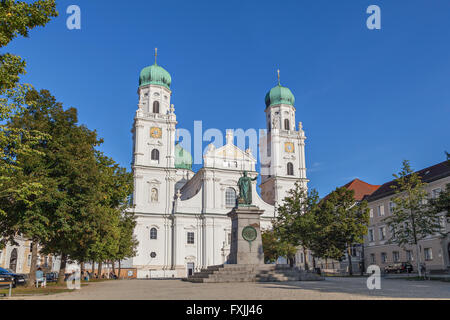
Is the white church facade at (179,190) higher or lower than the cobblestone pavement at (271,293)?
higher

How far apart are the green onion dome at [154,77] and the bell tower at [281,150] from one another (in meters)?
19.6

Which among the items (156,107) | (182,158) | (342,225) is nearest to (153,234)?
(156,107)

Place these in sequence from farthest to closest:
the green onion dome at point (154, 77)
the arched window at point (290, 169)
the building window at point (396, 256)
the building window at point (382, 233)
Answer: the arched window at point (290, 169) → the green onion dome at point (154, 77) → the building window at point (382, 233) → the building window at point (396, 256)

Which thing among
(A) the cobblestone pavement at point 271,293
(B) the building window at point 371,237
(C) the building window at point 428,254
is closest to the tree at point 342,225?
(C) the building window at point 428,254

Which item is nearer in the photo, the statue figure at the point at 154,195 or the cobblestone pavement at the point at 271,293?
the cobblestone pavement at the point at 271,293

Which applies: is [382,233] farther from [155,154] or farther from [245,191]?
[155,154]

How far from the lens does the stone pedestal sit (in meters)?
23.2

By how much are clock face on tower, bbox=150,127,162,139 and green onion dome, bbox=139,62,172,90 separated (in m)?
8.25

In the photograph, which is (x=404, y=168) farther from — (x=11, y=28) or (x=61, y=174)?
(x=11, y=28)

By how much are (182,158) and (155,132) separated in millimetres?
18951

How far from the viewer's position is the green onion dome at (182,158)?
79.4m

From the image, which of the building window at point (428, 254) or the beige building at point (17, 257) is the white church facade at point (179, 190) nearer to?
the beige building at point (17, 257)

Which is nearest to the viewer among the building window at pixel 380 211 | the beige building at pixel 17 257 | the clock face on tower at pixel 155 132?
the building window at pixel 380 211

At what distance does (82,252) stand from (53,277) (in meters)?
18.1
